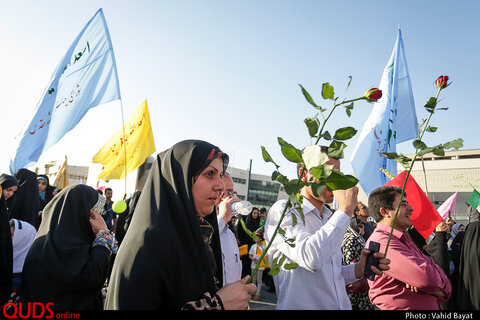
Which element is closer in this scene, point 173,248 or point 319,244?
point 173,248

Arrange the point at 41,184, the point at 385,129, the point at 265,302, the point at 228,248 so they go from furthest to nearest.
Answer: the point at 265,302, the point at 385,129, the point at 41,184, the point at 228,248

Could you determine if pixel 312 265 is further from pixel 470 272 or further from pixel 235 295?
pixel 470 272

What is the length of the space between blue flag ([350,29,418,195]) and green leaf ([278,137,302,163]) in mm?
4867

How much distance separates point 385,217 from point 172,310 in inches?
82.3

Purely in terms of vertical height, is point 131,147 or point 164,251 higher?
point 131,147

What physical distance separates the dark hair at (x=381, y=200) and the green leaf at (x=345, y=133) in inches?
74.6

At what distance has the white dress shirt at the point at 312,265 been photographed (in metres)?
1.87

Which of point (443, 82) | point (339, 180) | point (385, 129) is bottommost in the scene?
point (339, 180)

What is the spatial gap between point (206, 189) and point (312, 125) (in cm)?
61

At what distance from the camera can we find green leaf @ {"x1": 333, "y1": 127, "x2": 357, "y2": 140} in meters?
1.14

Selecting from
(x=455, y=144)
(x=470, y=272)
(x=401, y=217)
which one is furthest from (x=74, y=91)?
(x=470, y=272)

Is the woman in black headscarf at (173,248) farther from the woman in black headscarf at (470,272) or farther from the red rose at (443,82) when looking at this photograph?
the woman in black headscarf at (470,272)

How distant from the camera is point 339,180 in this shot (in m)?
1.11

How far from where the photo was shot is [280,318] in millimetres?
1274
